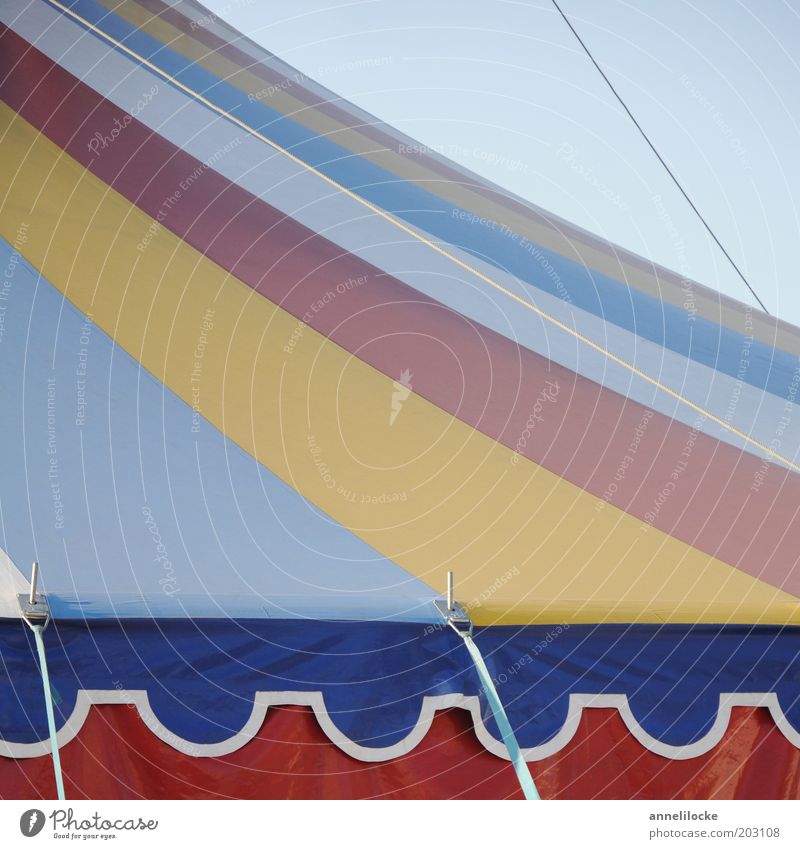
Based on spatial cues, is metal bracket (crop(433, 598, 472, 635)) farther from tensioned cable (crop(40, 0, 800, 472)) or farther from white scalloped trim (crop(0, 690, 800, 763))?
tensioned cable (crop(40, 0, 800, 472))

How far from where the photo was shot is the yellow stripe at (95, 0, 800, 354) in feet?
9.00

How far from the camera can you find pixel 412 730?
4.60ft

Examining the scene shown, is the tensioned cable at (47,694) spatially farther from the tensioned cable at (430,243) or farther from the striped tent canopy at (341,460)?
the tensioned cable at (430,243)

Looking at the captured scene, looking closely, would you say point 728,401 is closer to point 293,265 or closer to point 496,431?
point 496,431

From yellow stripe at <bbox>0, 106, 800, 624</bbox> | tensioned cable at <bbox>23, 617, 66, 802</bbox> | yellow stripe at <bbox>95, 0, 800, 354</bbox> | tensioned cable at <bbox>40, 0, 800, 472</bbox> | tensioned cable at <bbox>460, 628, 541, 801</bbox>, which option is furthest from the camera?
yellow stripe at <bbox>95, 0, 800, 354</bbox>

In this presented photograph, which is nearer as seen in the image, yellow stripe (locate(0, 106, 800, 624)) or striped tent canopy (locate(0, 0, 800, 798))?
striped tent canopy (locate(0, 0, 800, 798))

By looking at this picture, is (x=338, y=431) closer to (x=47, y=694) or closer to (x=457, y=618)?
(x=457, y=618)

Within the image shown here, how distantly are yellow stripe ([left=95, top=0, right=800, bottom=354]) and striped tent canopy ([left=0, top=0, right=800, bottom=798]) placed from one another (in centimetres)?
1

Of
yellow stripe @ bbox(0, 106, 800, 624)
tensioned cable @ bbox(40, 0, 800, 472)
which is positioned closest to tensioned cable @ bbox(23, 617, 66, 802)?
yellow stripe @ bbox(0, 106, 800, 624)

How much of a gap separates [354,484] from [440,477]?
19 cm

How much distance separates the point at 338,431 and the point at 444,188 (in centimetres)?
112

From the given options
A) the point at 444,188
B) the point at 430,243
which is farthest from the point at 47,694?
the point at 444,188

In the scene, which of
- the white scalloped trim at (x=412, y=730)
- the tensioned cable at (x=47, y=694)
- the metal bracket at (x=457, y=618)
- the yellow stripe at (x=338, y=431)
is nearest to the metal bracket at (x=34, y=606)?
the tensioned cable at (x=47, y=694)
